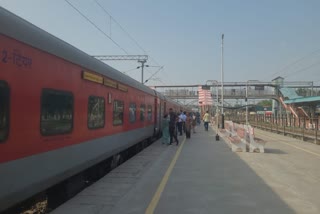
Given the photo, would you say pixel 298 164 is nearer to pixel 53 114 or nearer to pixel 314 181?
pixel 314 181

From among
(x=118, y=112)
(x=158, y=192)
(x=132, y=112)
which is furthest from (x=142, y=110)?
(x=158, y=192)

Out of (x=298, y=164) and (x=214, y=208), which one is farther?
(x=298, y=164)

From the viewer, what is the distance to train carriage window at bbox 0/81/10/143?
16.7 feet

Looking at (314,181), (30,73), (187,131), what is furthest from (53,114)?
(187,131)

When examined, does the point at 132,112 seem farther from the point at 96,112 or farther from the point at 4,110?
the point at 4,110

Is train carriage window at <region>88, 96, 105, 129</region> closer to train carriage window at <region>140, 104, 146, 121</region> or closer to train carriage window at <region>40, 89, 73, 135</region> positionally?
train carriage window at <region>40, 89, 73, 135</region>

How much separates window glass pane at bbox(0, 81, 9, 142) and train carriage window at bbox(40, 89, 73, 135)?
3.57 ft

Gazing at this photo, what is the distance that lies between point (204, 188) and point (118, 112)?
161 inches

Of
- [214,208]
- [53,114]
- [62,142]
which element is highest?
[53,114]

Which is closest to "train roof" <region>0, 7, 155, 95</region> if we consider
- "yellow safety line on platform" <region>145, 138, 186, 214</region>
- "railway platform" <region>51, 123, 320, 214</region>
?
"railway platform" <region>51, 123, 320, 214</region>

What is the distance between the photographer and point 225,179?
1009 centimetres

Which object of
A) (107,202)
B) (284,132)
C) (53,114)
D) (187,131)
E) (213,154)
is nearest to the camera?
(53,114)

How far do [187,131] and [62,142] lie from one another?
17.9 meters

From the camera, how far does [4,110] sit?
203 inches
